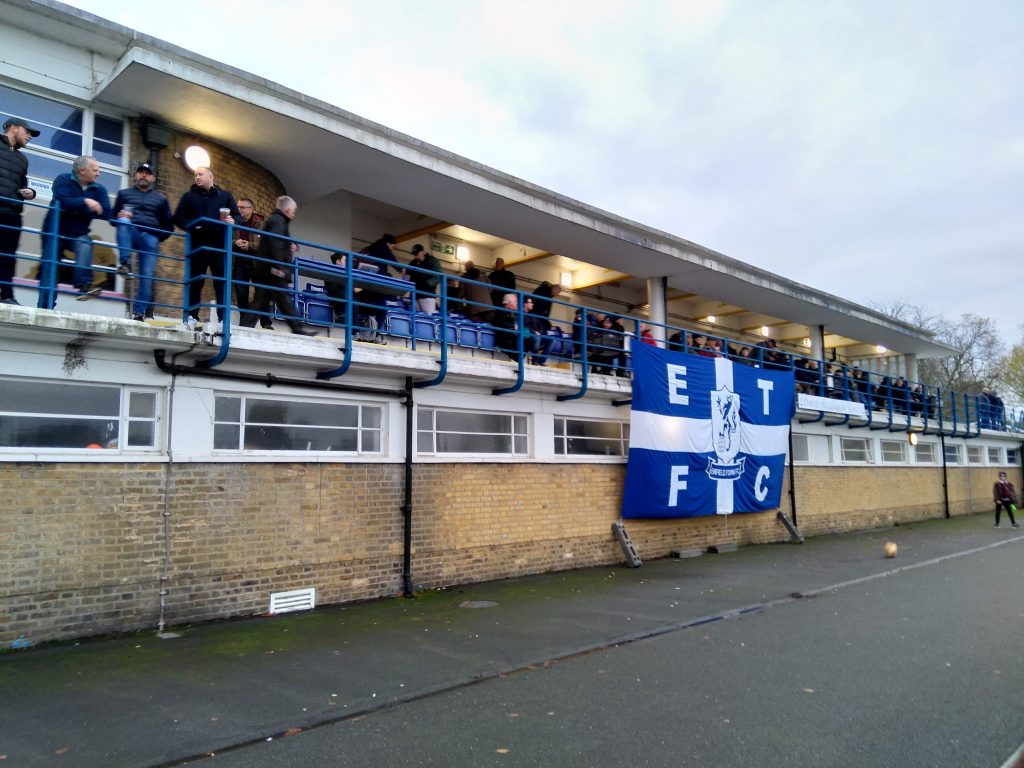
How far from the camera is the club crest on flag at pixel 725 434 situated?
46.8 ft

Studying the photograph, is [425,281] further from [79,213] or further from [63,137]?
[79,213]

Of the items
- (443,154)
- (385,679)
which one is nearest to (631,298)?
(443,154)

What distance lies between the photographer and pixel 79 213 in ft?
24.8

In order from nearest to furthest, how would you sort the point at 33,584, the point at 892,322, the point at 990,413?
the point at 33,584, the point at 892,322, the point at 990,413

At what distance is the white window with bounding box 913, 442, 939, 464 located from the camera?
78.8 feet

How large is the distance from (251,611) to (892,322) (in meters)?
22.7

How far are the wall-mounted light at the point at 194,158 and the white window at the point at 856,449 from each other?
55.9ft

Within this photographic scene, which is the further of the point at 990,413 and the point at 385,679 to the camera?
the point at 990,413

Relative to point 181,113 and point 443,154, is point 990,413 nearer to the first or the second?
point 443,154

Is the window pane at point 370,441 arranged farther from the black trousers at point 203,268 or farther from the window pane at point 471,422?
the black trousers at point 203,268

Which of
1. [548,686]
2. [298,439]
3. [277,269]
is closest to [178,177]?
[277,269]

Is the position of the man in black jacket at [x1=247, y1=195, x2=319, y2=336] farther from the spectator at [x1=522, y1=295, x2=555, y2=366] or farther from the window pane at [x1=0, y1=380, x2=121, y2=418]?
the spectator at [x1=522, y1=295, x2=555, y2=366]

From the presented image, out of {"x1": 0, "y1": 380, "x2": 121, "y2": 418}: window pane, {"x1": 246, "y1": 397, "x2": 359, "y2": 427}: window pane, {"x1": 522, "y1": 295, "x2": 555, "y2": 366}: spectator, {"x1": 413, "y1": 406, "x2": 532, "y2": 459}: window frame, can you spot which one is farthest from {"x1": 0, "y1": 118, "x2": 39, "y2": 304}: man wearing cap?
{"x1": 522, "y1": 295, "x2": 555, "y2": 366}: spectator

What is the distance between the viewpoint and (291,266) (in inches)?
331
